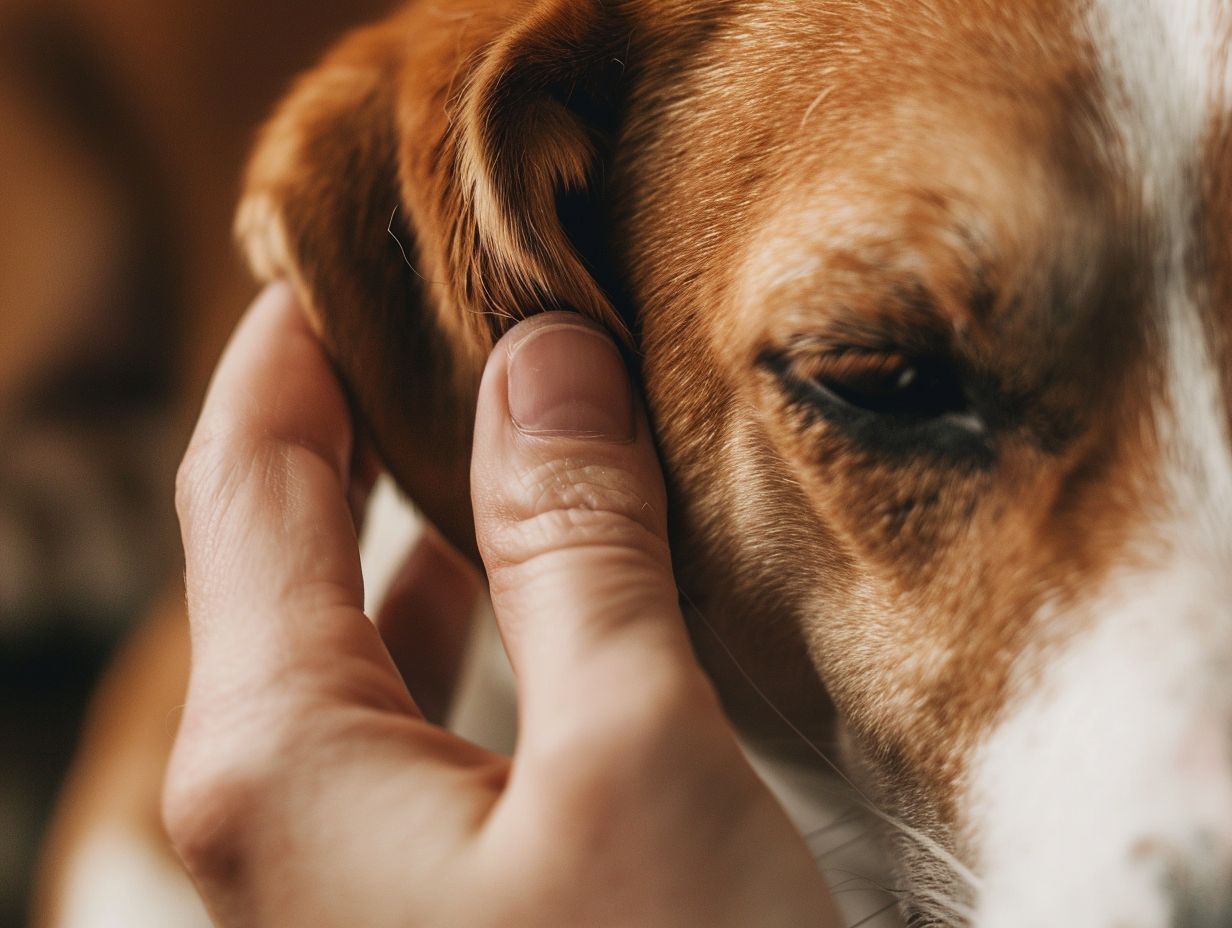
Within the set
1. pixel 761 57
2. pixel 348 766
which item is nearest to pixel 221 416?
pixel 348 766

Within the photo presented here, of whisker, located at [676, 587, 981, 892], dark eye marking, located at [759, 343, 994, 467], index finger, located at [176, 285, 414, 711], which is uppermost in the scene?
dark eye marking, located at [759, 343, 994, 467]

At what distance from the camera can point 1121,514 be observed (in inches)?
36.4

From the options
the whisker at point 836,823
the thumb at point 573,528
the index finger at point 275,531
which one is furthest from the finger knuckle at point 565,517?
the whisker at point 836,823

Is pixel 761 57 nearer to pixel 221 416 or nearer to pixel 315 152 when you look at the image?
pixel 315 152

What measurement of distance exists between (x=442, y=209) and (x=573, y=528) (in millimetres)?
407

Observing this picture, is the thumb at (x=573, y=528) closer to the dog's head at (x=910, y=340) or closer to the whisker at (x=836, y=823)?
the dog's head at (x=910, y=340)

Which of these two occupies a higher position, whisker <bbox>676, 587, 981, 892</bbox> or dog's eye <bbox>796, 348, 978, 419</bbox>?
dog's eye <bbox>796, 348, 978, 419</bbox>

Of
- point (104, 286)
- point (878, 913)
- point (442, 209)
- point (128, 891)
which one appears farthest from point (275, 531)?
point (104, 286)

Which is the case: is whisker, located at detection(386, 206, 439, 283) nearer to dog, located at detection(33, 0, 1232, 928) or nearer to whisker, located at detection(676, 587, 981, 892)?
dog, located at detection(33, 0, 1232, 928)

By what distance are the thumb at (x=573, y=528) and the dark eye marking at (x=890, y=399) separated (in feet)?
0.56

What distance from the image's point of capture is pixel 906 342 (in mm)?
922

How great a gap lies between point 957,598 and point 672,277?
41 cm

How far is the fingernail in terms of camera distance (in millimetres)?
977

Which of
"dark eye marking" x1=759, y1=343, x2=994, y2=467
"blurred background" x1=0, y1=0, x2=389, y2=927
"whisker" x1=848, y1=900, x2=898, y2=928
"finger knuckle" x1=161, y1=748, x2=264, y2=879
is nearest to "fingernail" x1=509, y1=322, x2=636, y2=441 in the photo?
"dark eye marking" x1=759, y1=343, x2=994, y2=467
